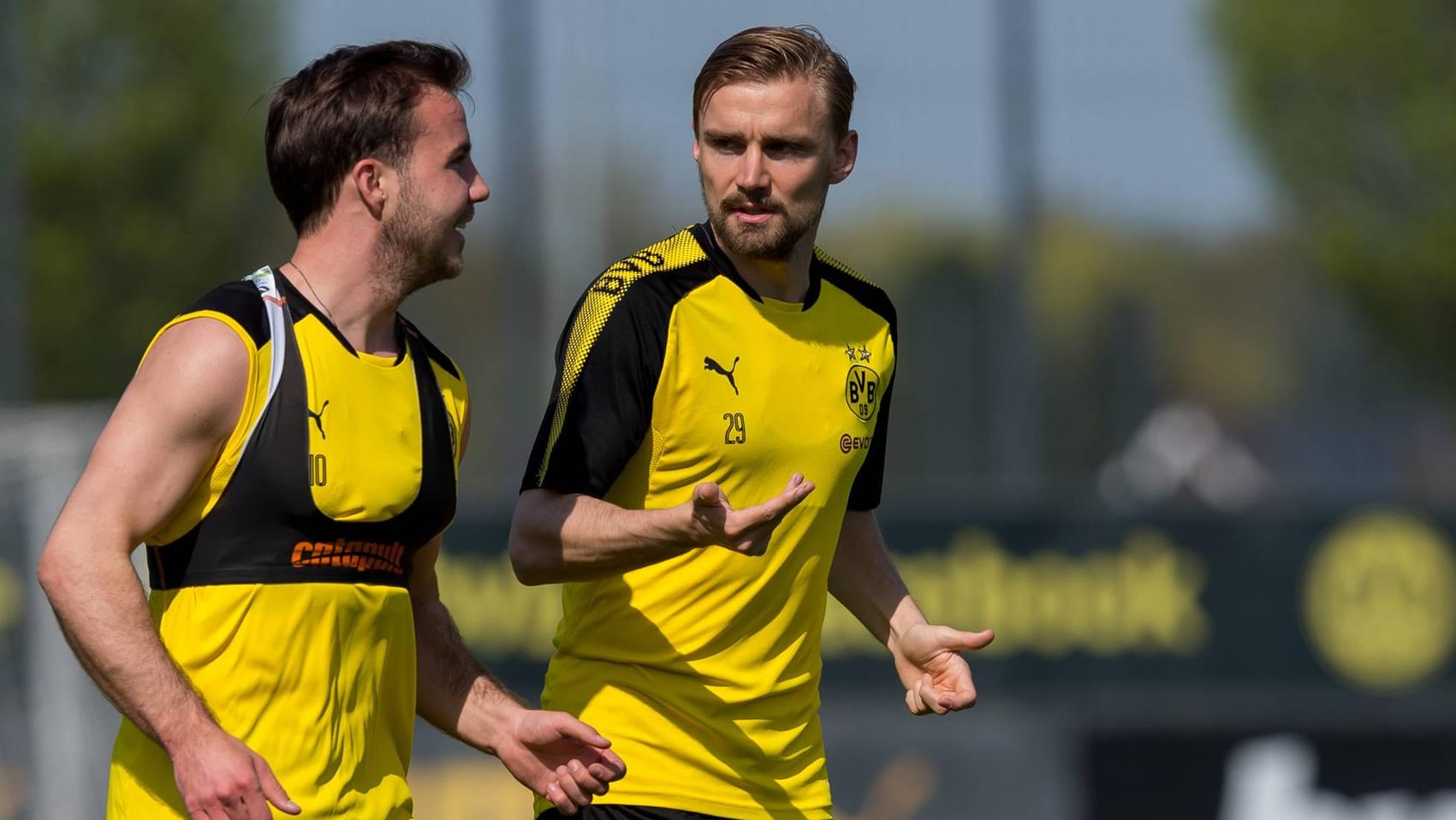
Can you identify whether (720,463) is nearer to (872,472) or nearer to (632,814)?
(872,472)

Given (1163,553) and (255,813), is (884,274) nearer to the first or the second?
(1163,553)

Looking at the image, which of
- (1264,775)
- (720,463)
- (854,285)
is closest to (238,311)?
(720,463)

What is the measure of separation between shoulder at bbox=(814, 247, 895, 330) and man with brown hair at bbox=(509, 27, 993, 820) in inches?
5.9

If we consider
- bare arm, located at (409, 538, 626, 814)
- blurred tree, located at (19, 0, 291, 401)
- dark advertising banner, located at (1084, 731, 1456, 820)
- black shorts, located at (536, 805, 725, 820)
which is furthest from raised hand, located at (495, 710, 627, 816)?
blurred tree, located at (19, 0, 291, 401)

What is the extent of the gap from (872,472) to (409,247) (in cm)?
126

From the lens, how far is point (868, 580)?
4480 millimetres

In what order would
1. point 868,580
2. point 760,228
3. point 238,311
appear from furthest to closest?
point 868,580 < point 760,228 < point 238,311

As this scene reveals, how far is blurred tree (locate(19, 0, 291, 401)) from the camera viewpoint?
16.8m

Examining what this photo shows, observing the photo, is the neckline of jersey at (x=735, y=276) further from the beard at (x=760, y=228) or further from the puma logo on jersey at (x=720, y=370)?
the puma logo on jersey at (x=720, y=370)

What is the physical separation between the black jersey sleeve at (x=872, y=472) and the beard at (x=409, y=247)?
43.7 inches

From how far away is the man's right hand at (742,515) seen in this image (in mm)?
3439

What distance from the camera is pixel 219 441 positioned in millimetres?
3361

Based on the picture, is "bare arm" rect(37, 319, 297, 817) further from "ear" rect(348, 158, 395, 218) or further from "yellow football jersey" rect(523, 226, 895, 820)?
"yellow football jersey" rect(523, 226, 895, 820)

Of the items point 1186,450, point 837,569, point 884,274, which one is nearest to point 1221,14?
point 1186,450
